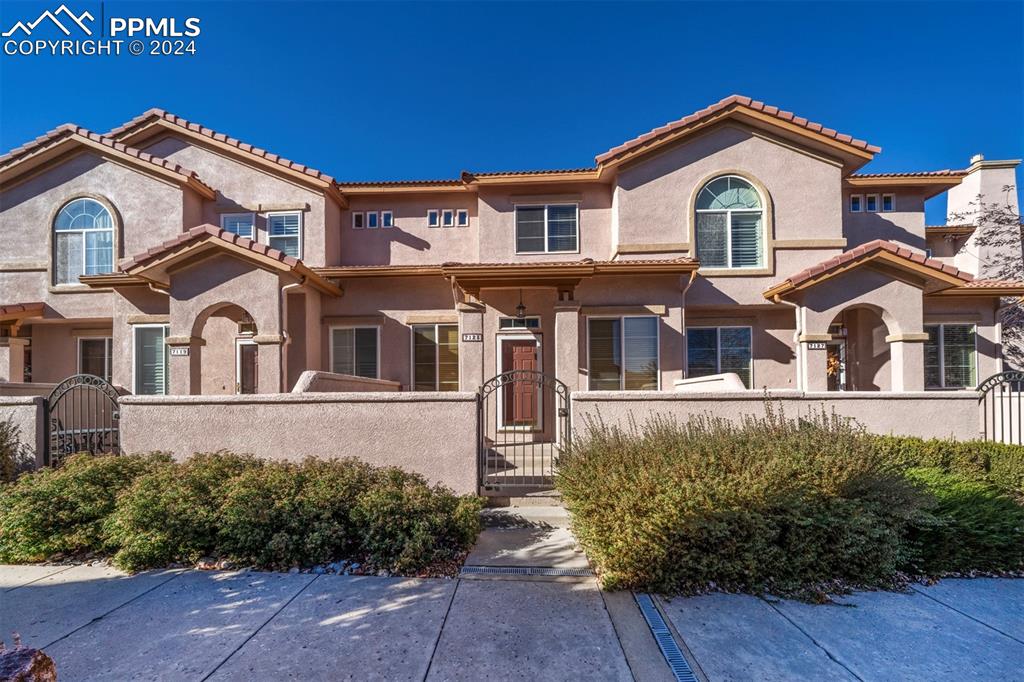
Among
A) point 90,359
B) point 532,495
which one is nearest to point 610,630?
point 532,495

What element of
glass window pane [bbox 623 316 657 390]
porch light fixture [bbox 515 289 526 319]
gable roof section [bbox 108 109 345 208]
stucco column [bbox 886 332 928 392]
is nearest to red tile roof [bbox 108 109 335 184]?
gable roof section [bbox 108 109 345 208]

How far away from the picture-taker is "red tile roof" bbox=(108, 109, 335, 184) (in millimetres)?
12820

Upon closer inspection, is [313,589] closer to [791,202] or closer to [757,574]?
[757,574]

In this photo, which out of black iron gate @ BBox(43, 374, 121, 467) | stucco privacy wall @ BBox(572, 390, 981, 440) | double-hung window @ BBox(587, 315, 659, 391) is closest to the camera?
stucco privacy wall @ BBox(572, 390, 981, 440)

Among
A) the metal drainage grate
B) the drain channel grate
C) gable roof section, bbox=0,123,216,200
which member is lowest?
the drain channel grate

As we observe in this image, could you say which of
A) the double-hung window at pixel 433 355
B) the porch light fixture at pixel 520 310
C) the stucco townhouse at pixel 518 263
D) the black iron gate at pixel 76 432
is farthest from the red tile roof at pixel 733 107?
the black iron gate at pixel 76 432

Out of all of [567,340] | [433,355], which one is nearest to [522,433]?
[567,340]

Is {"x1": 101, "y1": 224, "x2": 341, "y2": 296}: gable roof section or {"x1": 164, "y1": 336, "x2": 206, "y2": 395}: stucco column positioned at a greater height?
{"x1": 101, "y1": 224, "x2": 341, "y2": 296}: gable roof section

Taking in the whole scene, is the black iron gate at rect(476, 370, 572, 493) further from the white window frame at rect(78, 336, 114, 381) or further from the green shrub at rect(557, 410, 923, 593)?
the white window frame at rect(78, 336, 114, 381)

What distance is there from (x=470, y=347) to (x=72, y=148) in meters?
12.2

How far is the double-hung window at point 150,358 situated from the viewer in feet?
38.4

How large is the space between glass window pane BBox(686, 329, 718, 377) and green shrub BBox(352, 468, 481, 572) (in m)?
8.42

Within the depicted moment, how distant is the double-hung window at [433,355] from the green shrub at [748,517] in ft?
Answer: 24.6

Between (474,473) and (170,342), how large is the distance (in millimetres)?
7629
